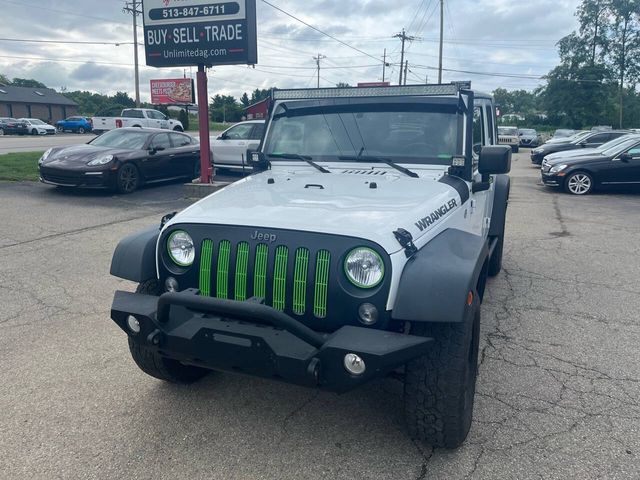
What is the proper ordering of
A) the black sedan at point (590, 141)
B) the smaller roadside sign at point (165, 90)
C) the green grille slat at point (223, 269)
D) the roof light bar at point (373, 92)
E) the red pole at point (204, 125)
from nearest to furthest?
the green grille slat at point (223, 269) < the roof light bar at point (373, 92) < the red pole at point (204, 125) < the black sedan at point (590, 141) < the smaller roadside sign at point (165, 90)

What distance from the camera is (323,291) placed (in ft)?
9.09

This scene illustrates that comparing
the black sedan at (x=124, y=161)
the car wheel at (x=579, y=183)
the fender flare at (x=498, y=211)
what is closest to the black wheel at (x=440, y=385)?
the fender flare at (x=498, y=211)

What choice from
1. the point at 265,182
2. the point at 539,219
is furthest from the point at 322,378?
the point at 539,219

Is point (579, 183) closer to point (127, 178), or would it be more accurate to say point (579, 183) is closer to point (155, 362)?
point (127, 178)

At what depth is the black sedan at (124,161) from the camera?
11117mm

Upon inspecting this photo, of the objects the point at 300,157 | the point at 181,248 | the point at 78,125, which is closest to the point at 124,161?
the point at 300,157

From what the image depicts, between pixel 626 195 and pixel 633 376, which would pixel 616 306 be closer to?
pixel 633 376

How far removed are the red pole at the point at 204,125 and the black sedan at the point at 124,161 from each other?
1116 millimetres

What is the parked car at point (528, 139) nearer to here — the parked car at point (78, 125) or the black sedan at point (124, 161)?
the black sedan at point (124, 161)

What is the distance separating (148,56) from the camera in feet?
40.2

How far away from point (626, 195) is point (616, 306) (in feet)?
31.5

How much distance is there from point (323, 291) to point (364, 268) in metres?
0.24

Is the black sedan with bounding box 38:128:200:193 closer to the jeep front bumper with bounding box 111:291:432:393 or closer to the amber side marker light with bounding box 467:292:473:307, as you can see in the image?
the jeep front bumper with bounding box 111:291:432:393

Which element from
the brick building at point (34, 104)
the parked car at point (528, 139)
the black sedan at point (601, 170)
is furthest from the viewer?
the brick building at point (34, 104)
